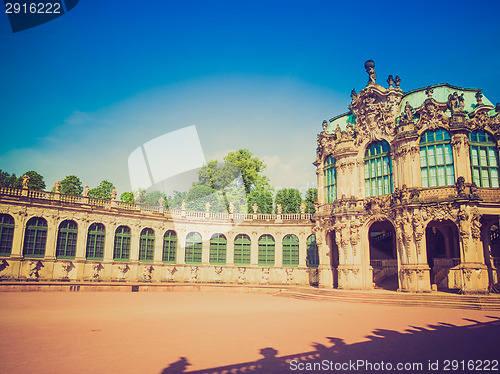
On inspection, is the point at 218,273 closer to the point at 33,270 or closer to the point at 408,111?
the point at 33,270

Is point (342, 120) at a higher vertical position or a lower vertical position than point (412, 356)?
higher

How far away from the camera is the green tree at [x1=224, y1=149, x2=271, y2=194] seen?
58.0m

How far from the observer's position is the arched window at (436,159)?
1134 inches

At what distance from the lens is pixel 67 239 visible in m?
34.9

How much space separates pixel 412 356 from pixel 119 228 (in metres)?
33.9

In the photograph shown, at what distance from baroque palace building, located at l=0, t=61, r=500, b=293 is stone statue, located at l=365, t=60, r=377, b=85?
1.36m

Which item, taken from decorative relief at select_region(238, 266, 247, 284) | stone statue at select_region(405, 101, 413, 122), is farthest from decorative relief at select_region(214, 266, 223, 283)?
stone statue at select_region(405, 101, 413, 122)

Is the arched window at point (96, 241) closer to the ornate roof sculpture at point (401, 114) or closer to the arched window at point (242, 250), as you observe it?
the arched window at point (242, 250)

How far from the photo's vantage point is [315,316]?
61.2 ft

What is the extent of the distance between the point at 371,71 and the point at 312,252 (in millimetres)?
21485

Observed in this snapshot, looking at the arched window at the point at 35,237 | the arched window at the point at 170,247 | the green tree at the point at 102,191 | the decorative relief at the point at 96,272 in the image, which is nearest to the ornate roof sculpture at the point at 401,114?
the arched window at the point at 170,247

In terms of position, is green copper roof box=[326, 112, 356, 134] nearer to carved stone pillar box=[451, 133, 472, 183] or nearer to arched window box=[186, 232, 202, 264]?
carved stone pillar box=[451, 133, 472, 183]

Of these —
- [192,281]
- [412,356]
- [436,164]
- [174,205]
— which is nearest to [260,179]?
[174,205]

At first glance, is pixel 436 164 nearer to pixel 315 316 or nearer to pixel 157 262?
pixel 315 316
